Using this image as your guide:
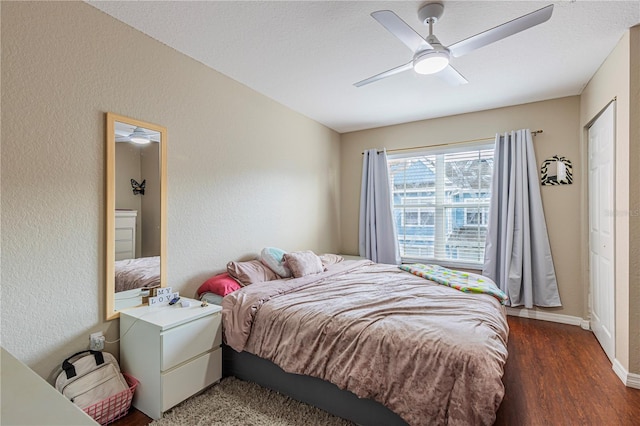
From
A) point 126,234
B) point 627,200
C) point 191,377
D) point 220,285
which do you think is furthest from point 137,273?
point 627,200

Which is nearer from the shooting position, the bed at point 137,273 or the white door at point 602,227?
the bed at point 137,273

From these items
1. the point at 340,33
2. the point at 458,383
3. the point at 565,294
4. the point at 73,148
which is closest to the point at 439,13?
the point at 340,33

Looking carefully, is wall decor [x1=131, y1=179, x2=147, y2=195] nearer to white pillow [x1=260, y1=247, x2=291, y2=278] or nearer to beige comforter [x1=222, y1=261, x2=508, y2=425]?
beige comforter [x1=222, y1=261, x2=508, y2=425]

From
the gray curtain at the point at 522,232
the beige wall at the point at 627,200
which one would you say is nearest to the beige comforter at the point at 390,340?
the beige wall at the point at 627,200

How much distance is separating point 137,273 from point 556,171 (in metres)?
4.25

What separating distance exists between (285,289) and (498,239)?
2735mm

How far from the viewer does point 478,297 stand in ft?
7.73

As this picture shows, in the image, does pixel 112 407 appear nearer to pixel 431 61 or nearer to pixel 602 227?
pixel 431 61

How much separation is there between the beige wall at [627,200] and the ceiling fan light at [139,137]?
3488mm

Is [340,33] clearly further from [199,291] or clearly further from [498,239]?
[498,239]

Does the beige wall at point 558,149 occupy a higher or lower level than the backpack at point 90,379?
higher

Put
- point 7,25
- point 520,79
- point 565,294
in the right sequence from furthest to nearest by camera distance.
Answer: point 565,294, point 520,79, point 7,25

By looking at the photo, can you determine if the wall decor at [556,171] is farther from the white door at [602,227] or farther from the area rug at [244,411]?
the area rug at [244,411]

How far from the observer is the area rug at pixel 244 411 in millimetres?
1874
